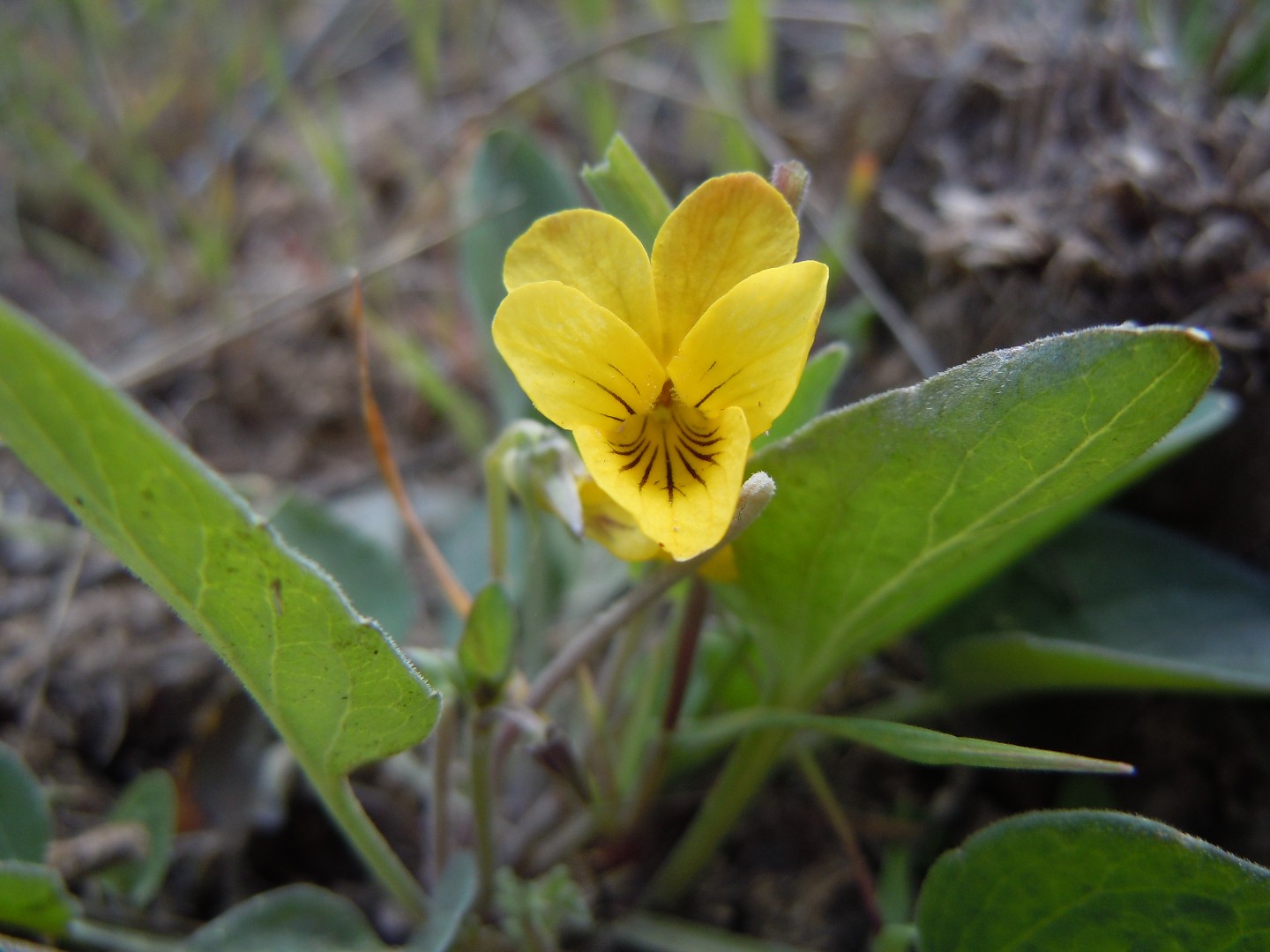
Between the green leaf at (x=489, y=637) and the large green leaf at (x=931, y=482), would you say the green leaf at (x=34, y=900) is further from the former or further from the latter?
the large green leaf at (x=931, y=482)

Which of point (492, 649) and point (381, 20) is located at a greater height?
point (381, 20)

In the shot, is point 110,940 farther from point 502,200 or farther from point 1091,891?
point 502,200

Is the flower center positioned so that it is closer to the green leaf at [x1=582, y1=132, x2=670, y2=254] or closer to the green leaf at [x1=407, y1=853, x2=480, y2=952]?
the green leaf at [x1=582, y1=132, x2=670, y2=254]

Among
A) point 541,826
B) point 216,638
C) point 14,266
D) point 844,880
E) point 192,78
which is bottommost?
point 844,880

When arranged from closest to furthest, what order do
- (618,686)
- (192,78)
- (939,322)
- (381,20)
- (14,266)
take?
(618,686)
(939,322)
(14,266)
(192,78)
(381,20)

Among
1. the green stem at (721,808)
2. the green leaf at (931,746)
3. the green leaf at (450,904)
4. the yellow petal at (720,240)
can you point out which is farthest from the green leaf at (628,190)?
the green leaf at (450,904)

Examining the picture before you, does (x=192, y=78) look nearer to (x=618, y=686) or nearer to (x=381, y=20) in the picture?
(x=381, y=20)

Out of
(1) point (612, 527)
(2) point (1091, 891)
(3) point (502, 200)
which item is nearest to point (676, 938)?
(2) point (1091, 891)

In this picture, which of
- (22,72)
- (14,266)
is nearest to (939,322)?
(14,266)

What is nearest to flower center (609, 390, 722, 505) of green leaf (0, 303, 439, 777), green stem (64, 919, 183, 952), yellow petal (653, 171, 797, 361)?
yellow petal (653, 171, 797, 361)
